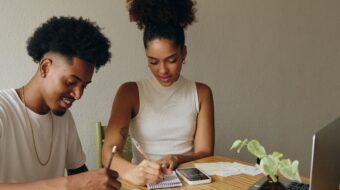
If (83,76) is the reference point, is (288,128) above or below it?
below

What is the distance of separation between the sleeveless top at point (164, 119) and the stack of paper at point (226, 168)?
0.30m

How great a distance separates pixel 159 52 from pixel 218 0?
→ 896 millimetres

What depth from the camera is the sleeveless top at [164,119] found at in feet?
5.55

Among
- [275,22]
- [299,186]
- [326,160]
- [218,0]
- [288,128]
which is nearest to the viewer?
[326,160]

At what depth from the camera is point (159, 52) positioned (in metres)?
1.62

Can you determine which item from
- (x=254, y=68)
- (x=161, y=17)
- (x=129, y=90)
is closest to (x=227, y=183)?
(x=129, y=90)

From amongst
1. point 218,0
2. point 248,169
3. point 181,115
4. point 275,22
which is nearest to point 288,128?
point 275,22

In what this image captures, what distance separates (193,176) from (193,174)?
2cm

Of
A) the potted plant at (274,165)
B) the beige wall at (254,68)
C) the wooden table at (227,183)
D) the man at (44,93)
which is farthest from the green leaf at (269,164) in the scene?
the beige wall at (254,68)

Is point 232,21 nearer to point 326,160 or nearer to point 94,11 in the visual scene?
point 94,11

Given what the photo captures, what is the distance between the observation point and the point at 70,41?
46.6 inches

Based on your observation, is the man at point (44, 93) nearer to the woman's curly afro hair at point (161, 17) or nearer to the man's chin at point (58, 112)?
the man's chin at point (58, 112)

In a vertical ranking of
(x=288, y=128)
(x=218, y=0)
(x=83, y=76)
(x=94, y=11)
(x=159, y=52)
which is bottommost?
(x=288, y=128)

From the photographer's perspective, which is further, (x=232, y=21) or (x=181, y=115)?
(x=232, y=21)
